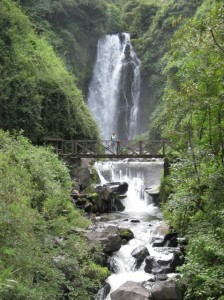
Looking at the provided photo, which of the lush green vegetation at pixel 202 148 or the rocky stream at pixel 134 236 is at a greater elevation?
the lush green vegetation at pixel 202 148

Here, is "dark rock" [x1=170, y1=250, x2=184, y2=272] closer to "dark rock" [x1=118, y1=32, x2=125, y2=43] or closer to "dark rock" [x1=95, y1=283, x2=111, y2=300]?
→ "dark rock" [x1=95, y1=283, x2=111, y2=300]

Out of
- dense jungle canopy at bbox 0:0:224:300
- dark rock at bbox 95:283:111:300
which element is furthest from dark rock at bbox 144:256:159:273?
dark rock at bbox 95:283:111:300

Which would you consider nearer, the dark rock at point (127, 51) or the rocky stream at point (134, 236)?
the rocky stream at point (134, 236)

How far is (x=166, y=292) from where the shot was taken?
925 centimetres

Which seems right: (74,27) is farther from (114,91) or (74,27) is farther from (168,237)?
(168,237)

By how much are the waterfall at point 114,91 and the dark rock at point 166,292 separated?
27.5 metres

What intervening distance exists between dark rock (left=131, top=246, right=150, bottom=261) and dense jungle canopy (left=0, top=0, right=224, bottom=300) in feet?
4.52

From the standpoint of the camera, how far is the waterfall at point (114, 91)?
3691 cm

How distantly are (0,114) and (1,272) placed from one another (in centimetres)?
1325

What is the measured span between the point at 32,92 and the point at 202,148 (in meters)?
11.5

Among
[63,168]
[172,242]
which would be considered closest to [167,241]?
[172,242]

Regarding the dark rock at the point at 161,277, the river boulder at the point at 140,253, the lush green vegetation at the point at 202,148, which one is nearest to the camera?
the lush green vegetation at the point at 202,148

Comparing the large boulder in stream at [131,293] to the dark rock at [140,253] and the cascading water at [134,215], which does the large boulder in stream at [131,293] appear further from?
the dark rock at [140,253]

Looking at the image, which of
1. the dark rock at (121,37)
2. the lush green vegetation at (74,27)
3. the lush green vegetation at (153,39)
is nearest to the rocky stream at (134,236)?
the lush green vegetation at (74,27)
